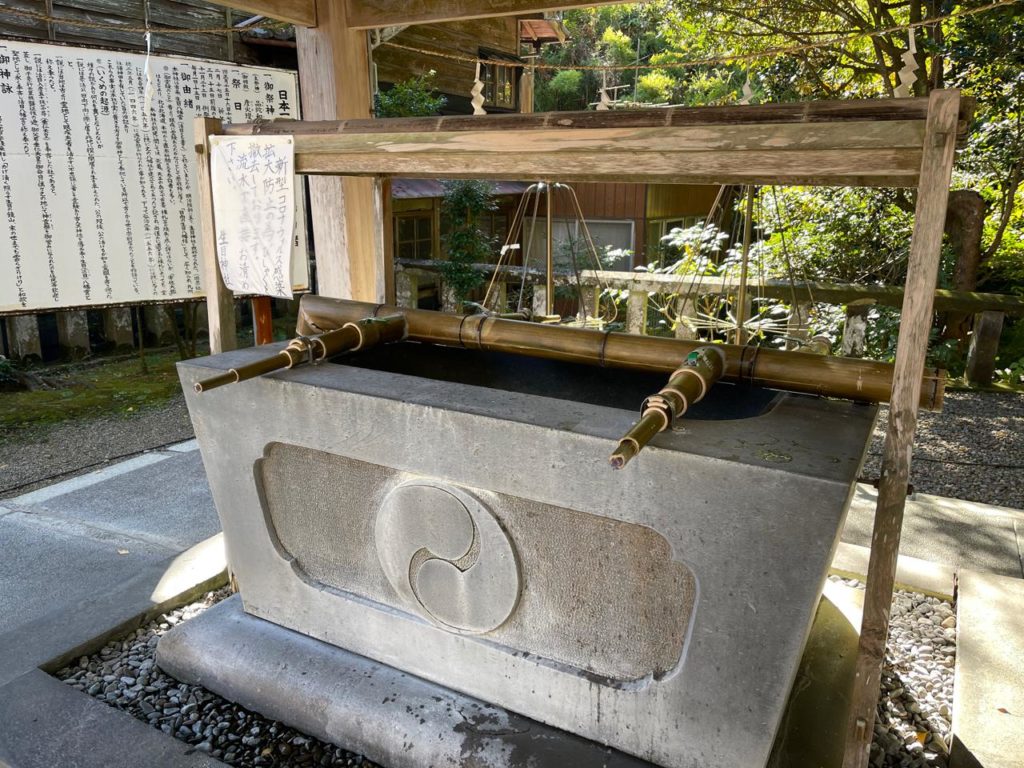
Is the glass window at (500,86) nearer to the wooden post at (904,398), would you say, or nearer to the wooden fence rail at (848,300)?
the wooden fence rail at (848,300)

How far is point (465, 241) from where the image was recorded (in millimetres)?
8500

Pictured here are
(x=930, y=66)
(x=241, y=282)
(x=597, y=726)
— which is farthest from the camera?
(x=930, y=66)

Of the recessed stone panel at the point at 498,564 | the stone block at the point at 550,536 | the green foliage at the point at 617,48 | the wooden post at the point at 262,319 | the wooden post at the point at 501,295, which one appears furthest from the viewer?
the green foliage at the point at 617,48

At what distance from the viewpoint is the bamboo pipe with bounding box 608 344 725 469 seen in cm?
162

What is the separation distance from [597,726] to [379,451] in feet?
3.60

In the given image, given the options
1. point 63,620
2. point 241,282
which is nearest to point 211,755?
point 63,620

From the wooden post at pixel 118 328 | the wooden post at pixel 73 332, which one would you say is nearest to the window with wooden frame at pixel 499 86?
the wooden post at pixel 118 328

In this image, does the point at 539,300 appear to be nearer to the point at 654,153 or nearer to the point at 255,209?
the point at 255,209

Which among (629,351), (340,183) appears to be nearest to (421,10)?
(340,183)

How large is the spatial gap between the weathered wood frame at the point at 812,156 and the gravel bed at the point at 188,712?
5.67 feet

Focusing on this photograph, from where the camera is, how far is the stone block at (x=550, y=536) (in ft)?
5.98

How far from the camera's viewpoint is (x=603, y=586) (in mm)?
2133

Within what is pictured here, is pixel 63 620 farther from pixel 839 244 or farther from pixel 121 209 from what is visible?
pixel 839 244

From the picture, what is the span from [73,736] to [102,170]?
240 cm
